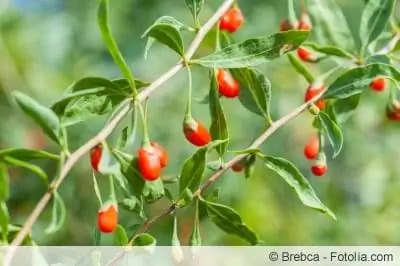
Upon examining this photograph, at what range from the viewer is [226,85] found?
0.83 m

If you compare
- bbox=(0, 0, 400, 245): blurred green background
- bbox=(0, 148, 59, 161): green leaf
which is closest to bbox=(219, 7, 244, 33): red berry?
bbox=(0, 148, 59, 161): green leaf

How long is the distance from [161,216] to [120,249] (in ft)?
0.14

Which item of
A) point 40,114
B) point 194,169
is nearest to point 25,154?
point 40,114

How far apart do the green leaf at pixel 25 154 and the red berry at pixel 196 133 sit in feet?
0.50

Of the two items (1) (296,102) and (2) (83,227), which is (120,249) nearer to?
(2) (83,227)

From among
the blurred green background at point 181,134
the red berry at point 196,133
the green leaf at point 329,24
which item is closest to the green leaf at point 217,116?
the red berry at point 196,133

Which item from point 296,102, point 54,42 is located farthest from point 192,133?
point 54,42

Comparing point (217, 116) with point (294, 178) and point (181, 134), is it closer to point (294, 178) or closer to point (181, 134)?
point (294, 178)

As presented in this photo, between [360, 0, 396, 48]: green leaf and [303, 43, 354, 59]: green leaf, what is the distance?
0.03 metres

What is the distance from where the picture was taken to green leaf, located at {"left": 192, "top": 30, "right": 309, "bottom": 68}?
2.54 ft

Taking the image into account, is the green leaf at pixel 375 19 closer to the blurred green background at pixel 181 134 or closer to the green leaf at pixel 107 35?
the green leaf at pixel 107 35

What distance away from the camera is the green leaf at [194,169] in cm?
75

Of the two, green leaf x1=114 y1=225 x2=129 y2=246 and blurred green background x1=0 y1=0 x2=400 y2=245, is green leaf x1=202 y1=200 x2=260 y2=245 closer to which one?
green leaf x1=114 y1=225 x2=129 y2=246

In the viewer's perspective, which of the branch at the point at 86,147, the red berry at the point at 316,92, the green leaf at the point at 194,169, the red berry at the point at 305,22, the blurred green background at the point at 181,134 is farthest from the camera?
the blurred green background at the point at 181,134
